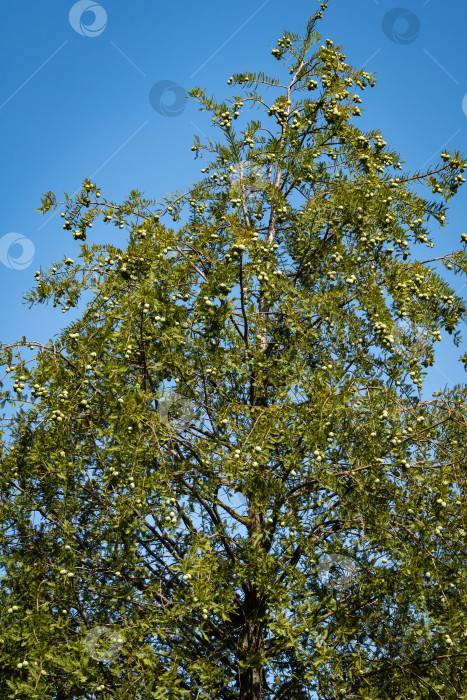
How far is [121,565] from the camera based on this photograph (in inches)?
190

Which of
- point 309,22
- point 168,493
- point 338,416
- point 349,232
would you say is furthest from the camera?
point 309,22

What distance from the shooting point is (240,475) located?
4.61 m

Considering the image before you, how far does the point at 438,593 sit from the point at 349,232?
355 centimetres

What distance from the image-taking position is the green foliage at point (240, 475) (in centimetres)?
452

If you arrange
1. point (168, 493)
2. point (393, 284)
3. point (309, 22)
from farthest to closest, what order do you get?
point (309, 22) → point (393, 284) → point (168, 493)

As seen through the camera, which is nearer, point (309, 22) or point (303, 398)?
point (303, 398)

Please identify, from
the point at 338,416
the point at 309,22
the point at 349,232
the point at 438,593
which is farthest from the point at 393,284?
the point at 309,22

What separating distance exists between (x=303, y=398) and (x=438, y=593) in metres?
1.88

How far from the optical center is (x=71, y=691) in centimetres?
460

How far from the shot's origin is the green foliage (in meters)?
4.52

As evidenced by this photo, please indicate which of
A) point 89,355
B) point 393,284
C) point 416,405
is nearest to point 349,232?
point 393,284

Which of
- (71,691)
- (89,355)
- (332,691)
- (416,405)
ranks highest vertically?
(416,405)

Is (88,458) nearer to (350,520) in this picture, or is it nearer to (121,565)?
(121,565)

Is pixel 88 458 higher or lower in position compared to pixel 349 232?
lower
